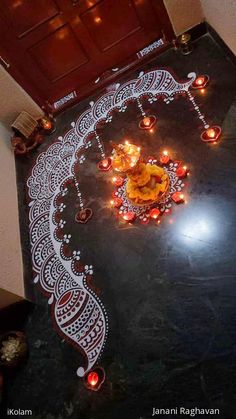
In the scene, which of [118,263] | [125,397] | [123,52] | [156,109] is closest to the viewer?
[125,397]

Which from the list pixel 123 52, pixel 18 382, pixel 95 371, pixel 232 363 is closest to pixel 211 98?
pixel 123 52

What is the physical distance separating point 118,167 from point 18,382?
1576 mm

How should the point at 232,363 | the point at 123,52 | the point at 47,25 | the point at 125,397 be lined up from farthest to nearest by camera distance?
the point at 123,52, the point at 47,25, the point at 125,397, the point at 232,363

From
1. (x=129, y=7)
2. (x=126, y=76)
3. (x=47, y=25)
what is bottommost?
(x=126, y=76)

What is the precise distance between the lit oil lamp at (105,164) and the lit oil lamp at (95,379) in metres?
1.59

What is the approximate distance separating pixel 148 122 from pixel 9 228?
1.45 m

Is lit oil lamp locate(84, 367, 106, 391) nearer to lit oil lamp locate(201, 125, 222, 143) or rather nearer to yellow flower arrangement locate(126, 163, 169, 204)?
yellow flower arrangement locate(126, 163, 169, 204)

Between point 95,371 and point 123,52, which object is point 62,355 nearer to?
point 95,371

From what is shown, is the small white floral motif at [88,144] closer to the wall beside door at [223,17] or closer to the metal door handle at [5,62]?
the metal door handle at [5,62]

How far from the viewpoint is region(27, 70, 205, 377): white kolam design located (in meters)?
2.46

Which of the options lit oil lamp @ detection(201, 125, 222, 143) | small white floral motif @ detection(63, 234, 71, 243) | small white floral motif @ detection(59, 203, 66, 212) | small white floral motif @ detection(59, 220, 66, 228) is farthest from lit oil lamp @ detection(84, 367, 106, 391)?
lit oil lamp @ detection(201, 125, 222, 143)

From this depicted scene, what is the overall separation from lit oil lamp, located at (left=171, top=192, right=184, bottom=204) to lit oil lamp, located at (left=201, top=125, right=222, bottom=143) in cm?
47

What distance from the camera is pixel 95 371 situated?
227cm

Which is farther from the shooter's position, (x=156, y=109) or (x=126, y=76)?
(x=126, y=76)
